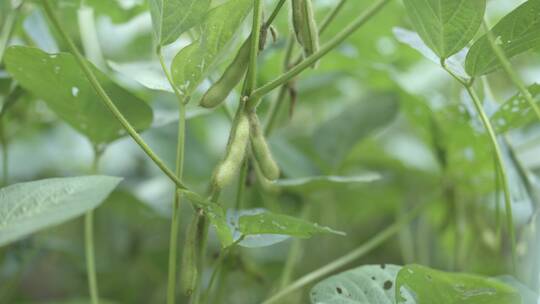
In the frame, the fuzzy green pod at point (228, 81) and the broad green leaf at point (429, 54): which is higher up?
the broad green leaf at point (429, 54)

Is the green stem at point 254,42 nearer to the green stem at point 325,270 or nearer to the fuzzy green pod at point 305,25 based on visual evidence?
→ the fuzzy green pod at point 305,25

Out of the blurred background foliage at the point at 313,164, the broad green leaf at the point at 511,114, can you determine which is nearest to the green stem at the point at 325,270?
the blurred background foliage at the point at 313,164

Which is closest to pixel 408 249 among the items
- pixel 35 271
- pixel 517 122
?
pixel 517 122

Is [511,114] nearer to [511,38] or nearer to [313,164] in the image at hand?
[511,38]

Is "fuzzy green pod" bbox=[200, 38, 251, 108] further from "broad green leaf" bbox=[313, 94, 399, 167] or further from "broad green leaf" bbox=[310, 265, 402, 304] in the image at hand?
"broad green leaf" bbox=[313, 94, 399, 167]

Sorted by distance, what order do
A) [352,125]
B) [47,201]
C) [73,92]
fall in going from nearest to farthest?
[47,201]
[73,92]
[352,125]

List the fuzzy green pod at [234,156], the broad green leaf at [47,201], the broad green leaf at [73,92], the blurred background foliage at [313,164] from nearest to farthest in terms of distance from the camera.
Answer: the broad green leaf at [47,201]
the fuzzy green pod at [234,156]
the broad green leaf at [73,92]
the blurred background foliage at [313,164]

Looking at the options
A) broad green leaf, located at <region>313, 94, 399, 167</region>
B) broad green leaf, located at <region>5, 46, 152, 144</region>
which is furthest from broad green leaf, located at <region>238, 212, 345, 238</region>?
broad green leaf, located at <region>313, 94, 399, 167</region>

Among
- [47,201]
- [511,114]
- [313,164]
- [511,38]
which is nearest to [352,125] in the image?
[313,164]
